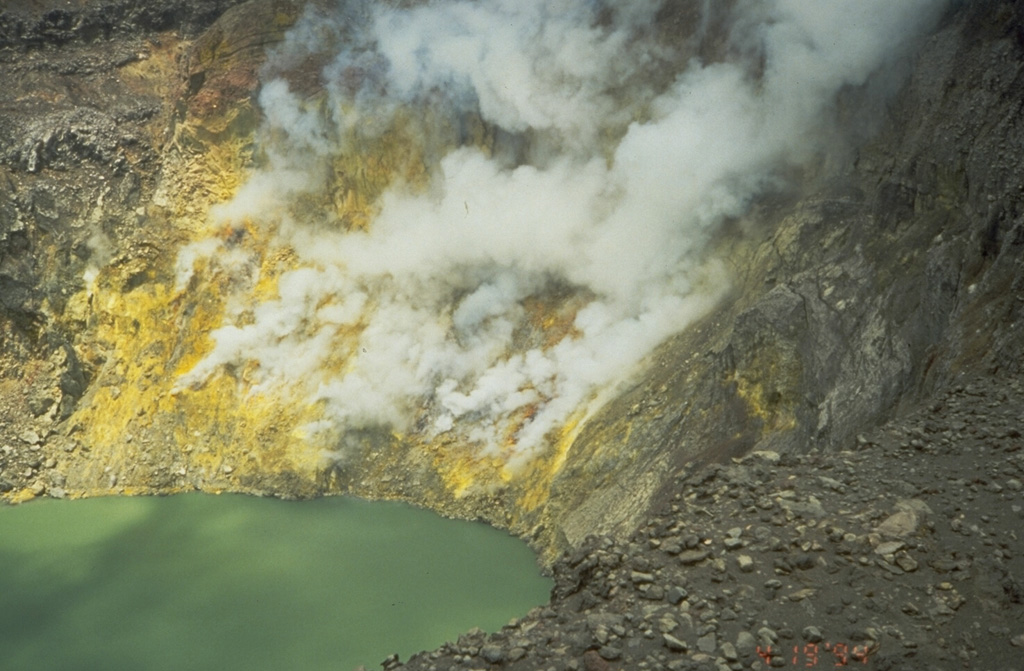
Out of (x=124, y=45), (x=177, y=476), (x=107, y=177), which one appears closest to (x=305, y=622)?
(x=177, y=476)

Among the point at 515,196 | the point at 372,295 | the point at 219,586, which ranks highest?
the point at 515,196

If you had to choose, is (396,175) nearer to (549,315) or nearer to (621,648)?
(549,315)
